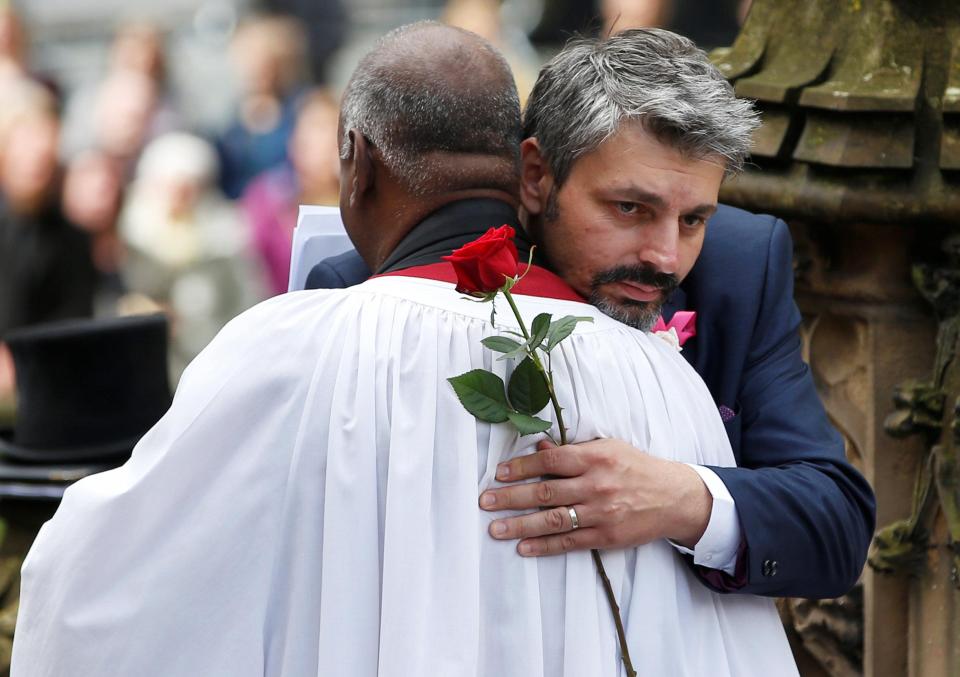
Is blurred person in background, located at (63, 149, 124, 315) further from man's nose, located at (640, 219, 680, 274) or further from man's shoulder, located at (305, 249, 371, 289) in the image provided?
man's nose, located at (640, 219, 680, 274)

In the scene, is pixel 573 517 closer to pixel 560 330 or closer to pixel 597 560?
pixel 597 560

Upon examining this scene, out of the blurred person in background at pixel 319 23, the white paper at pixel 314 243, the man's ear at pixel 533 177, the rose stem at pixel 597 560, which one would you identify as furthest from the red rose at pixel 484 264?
the blurred person in background at pixel 319 23

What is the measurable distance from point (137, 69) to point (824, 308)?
5.60 meters

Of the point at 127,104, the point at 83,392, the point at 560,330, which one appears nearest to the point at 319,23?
the point at 127,104

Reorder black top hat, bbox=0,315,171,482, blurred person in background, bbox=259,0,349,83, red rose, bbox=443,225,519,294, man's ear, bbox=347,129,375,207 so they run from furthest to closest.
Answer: blurred person in background, bbox=259,0,349,83 < black top hat, bbox=0,315,171,482 < man's ear, bbox=347,129,375,207 < red rose, bbox=443,225,519,294

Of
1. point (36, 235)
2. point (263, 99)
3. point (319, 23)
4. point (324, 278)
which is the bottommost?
point (36, 235)

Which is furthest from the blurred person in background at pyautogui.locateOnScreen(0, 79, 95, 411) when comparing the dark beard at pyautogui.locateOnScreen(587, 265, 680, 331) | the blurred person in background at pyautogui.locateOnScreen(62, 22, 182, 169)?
the dark beard at pyautogui.locateOnScreen(587, 265, 680, 331)

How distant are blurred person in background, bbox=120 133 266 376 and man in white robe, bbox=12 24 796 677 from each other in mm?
5208

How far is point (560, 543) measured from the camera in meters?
2.04

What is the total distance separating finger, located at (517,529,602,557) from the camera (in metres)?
2.03

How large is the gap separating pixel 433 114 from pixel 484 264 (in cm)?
38

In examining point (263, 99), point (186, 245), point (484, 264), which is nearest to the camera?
point (484, 264)

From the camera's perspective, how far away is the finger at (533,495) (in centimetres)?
203

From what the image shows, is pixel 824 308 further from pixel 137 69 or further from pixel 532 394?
pixel 137 69
